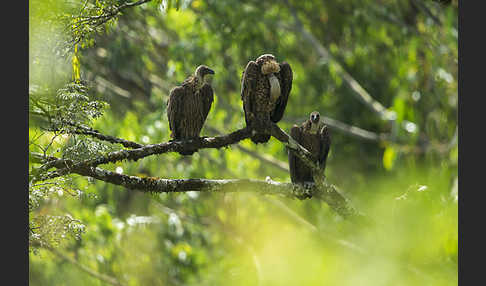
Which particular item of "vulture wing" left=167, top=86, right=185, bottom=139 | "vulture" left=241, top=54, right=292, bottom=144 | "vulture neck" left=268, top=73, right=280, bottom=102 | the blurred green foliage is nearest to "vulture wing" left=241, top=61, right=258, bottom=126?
"vulture" left=241, top=54, right=292, bottom=144

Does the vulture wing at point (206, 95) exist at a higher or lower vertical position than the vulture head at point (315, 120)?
lower

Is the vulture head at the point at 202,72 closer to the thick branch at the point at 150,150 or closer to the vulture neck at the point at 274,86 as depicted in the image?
the vulture neck at the point at 274,86

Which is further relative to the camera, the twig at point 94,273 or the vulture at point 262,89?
the twig at point 94,273

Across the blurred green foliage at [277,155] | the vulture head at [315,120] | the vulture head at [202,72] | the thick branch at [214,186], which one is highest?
the blurred green foliage at [277,155]

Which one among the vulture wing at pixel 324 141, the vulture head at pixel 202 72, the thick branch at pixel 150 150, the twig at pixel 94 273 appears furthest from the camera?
the twig at pixel 94 273

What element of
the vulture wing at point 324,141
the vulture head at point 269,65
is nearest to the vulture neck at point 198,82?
the vulture head at point 269,65

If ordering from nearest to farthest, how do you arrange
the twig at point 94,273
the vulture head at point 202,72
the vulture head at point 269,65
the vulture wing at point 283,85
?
the vulture head at point 269,65
the vulture wing at point 283,85
the vulture head at point 202,72
the twig at point 94,273

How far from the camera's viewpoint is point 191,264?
30.8 feet

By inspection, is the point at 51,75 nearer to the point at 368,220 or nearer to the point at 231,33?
the point at 368,220

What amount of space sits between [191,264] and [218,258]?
717 millimetres

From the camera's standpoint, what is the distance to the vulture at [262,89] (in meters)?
4.30

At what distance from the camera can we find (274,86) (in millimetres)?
4312

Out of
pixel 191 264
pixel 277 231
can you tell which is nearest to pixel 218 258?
pixel 191 264

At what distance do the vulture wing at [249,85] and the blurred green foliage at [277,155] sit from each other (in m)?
1.67
